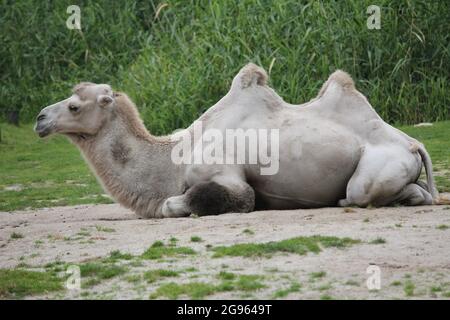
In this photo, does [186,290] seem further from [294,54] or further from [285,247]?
[294,54]

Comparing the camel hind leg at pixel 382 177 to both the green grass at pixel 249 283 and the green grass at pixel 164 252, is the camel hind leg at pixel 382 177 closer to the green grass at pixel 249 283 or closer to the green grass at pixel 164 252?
the green grass at pixel 164 252

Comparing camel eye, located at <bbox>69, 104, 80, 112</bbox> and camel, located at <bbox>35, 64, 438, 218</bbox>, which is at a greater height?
camel eye, located at <bbox>69, 104, 80, 112</bbox>

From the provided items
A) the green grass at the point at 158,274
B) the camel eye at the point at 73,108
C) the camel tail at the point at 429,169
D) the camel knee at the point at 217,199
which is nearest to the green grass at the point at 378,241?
the green grass at the point at 158,274

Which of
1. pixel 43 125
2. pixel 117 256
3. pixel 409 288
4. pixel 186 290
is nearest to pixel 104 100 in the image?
pixel 43 125

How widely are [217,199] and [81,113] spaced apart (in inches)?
69.7

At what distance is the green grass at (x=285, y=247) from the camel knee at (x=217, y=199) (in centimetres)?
170

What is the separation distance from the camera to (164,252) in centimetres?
880

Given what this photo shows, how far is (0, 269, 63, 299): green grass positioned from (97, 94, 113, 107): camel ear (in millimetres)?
3100

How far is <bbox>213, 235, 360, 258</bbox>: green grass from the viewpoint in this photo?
8.53 metres

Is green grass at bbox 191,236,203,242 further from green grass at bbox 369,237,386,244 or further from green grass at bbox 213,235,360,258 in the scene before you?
green grass at bbox 369,237,386,244

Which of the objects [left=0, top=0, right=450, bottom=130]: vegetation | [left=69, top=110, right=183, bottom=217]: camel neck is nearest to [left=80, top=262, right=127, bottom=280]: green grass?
[left=69, top=110, right=183, bottom=217]: camel neck
